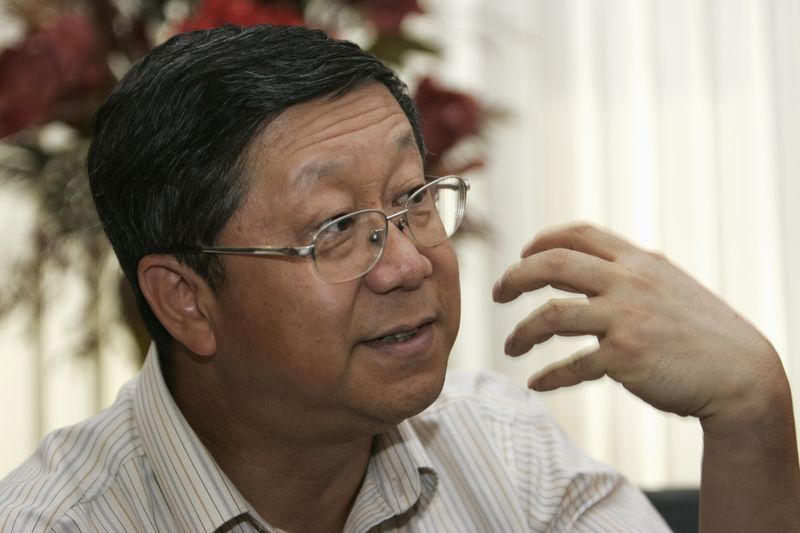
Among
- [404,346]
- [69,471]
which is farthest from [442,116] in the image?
[69,471]

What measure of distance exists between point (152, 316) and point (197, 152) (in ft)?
0.99

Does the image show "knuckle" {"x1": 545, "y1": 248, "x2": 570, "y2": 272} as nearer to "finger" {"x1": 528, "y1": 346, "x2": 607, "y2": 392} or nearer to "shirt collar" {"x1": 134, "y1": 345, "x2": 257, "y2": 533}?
"finger" {"x1": 528, "y1": 346, "x2": 607, "y2": 392}

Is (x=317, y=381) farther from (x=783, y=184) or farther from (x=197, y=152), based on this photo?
(x=783, y=184)

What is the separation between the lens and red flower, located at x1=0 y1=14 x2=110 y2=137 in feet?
4.85

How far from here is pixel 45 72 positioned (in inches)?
58.9

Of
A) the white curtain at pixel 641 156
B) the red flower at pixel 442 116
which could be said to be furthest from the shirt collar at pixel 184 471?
the white curtain at pixel 641 156

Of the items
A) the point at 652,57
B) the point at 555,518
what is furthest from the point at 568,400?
the point at 555,518

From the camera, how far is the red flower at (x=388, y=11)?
163 cm

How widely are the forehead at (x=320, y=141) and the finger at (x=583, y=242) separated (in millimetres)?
215

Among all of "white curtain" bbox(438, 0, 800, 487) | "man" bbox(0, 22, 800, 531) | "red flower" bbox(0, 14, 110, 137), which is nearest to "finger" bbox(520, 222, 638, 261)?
"man" bbox(0, 22, 800, 531)

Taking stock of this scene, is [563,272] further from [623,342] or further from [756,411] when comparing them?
[756,411]

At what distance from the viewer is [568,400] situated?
2908 millimetres

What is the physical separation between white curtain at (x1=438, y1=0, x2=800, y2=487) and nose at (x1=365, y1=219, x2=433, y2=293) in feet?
4.93

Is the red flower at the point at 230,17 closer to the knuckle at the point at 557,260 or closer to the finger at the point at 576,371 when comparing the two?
the knuckle at the point at 557,260
